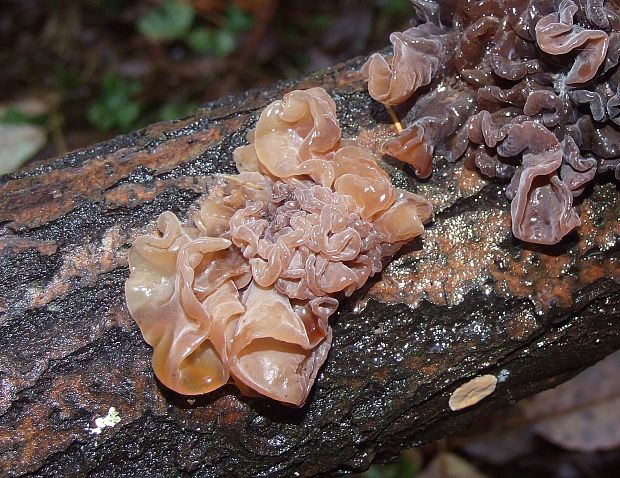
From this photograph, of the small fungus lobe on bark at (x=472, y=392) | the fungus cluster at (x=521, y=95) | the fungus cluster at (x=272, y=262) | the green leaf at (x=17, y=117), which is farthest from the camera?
the green leaf at (x=17, y=117)

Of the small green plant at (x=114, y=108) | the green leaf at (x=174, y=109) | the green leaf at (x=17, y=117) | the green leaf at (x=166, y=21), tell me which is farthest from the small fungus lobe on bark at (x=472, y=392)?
the green leaf at (x=166, y=21)

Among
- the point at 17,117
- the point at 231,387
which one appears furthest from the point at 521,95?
the point at 17,117

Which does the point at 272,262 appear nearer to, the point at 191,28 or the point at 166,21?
the point at 166,21

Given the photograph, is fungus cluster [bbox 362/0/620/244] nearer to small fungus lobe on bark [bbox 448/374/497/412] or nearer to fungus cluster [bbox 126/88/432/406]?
fungus cluster [bbox 126/88/432/406]

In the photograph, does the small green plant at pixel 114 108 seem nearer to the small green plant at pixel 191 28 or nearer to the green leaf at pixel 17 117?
the green leaf at pixel 17 117

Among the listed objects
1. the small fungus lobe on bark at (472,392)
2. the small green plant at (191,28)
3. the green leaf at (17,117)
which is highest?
the small fungus lobe on bark at (472,392)

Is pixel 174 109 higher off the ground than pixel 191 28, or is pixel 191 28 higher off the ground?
pixel 191 28

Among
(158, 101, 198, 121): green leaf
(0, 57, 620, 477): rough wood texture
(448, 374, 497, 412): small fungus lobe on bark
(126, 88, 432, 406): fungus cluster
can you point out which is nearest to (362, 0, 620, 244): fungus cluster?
(0, 57, 620, 477): rough wood texture
